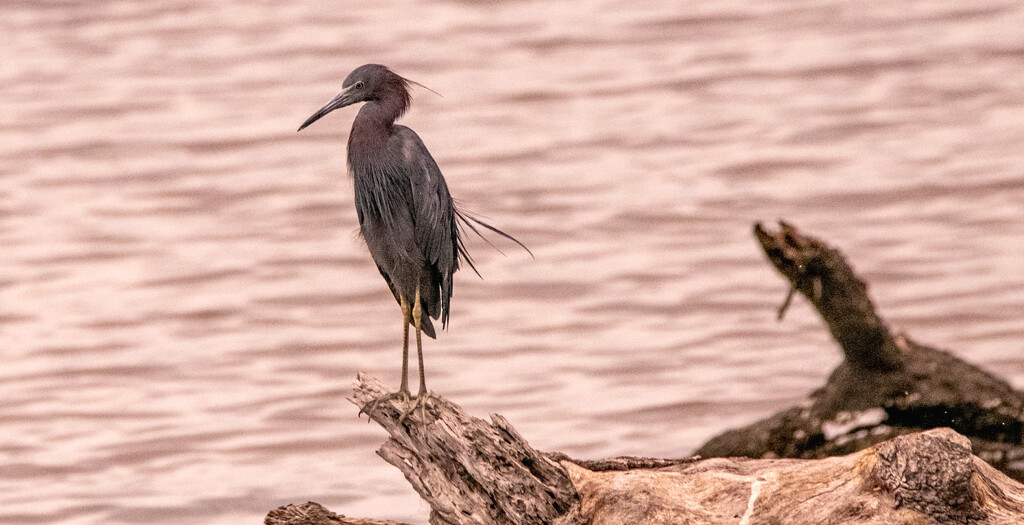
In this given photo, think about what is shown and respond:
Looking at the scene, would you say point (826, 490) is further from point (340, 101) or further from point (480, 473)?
point (340, 101)

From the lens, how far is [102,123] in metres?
18.2

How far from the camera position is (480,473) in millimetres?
5770

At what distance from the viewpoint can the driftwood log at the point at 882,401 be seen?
798 cm

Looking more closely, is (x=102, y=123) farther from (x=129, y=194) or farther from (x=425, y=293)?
(x=425, y=293)

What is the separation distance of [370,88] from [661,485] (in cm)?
190

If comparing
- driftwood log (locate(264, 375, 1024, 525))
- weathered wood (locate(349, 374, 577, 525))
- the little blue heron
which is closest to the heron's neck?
the little blue heron

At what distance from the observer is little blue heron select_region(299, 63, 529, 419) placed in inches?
244

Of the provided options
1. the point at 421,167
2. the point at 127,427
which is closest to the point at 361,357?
the point at 127,427

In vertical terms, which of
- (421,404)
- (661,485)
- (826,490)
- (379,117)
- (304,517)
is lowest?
(826,490)

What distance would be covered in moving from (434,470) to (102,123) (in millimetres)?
13225

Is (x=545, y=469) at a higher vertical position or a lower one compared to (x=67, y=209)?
lower

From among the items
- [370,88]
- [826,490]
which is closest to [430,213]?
[370,88]

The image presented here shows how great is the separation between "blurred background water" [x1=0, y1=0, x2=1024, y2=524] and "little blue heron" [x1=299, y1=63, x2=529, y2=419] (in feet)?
10.5

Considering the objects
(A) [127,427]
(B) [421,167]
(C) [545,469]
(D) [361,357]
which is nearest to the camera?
(C) [545,469]
